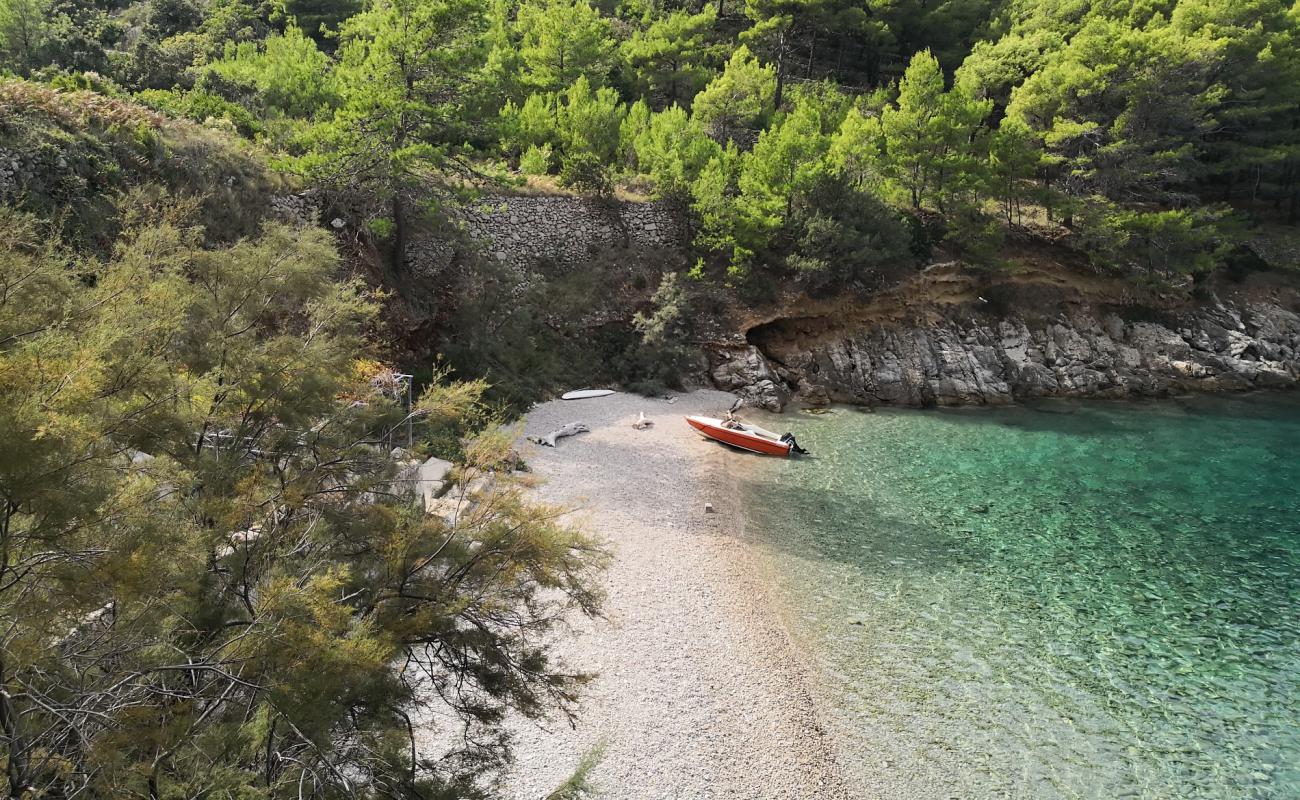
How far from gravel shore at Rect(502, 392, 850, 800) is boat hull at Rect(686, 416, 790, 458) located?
9.96ft

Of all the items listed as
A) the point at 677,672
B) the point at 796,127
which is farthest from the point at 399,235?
the point at 796,127

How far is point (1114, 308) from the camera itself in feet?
97.0

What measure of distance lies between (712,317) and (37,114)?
797 inches

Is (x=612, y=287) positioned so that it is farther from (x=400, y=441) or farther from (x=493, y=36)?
(x=493, y=36)

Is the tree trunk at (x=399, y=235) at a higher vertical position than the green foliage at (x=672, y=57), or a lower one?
lower

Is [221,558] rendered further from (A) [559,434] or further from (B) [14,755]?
(A) [559,434]

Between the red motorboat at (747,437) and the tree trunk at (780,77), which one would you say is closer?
the red motorboat at (747,437)

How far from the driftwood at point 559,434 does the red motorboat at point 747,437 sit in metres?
3.63

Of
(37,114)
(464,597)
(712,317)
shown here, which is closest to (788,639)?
(464,597)

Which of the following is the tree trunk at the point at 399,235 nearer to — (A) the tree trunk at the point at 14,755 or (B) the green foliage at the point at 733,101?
(B) the green foliage at the point at 733,101

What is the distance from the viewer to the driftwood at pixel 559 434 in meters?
17.9

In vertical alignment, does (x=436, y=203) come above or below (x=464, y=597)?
above

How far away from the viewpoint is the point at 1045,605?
1237 centimetres

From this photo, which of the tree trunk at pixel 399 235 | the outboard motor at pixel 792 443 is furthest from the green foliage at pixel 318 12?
the outboard motor at pixel 792 443
